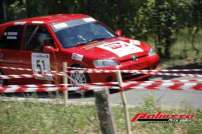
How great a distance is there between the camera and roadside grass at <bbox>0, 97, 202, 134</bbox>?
27.6ft

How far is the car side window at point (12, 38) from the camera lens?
14186mm

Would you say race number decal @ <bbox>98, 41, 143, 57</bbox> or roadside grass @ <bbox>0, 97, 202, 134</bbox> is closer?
roadside grass @ <bbox>0, 97, 202, 134</bbox>

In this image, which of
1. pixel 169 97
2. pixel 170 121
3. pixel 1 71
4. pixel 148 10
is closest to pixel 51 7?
pixel 148 10

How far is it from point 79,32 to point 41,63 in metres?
1.12

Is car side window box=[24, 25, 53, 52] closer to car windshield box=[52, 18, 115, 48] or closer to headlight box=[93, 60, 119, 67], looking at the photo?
car windshield box=[52, 18, 115, 48]

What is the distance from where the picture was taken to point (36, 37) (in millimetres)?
13781

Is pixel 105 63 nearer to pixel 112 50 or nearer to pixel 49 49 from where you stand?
pixel 112 50

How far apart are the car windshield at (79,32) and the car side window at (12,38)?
111 centimetres

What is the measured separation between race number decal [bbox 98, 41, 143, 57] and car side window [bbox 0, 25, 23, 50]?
237 centimetres

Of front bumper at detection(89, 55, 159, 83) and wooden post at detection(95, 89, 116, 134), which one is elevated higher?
wooden post at detection(95, 89, 116, 134)

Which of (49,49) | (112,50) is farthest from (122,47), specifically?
(49,49)

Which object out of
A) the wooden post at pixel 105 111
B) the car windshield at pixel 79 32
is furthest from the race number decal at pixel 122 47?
the wooden post at pixel 105 111

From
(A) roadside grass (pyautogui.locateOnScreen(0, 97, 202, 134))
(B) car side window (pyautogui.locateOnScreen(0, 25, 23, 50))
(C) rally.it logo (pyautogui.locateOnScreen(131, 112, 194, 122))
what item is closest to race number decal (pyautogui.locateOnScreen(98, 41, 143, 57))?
(B) car side window (pyautogui.locateOnScreen(0, 25, 23, 50))

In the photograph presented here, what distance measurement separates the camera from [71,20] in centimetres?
1380
